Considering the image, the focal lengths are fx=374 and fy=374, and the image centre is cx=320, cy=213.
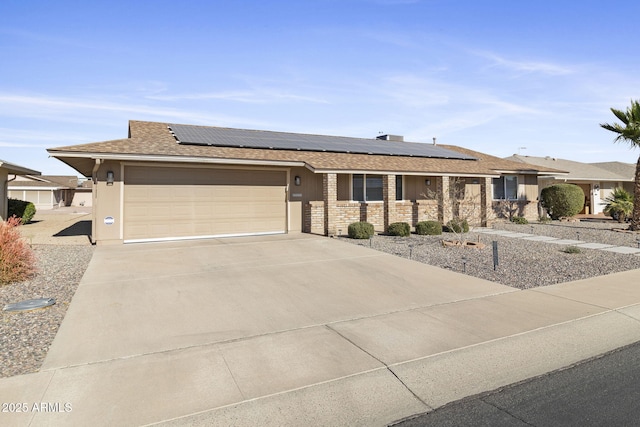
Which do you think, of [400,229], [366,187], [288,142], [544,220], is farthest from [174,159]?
[544,220]

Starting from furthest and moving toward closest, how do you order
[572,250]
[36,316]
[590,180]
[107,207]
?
1. [590,180]
2. [107,207]
3. [572,250]
4. [36,316]

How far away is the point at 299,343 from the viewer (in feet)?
16.0

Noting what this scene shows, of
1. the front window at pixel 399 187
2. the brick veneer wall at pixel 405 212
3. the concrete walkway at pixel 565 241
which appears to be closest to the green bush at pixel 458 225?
the concrete walkway at pixel 565 241

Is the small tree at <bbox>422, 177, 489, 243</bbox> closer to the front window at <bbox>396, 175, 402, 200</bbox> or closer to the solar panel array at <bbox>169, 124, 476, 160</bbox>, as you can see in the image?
the front window at <bbox>396, 175, 402, 200</bbox>

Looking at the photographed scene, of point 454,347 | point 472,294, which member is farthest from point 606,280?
point 454,347

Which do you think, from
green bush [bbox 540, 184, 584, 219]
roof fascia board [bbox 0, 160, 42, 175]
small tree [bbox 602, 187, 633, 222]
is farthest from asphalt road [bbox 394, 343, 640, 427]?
small tree [bbox 602, 187, 633, 222]

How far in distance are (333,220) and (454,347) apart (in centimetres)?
1051

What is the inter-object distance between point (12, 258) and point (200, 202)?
22.3 feet

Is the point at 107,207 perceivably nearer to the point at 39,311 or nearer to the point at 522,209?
the point at 39,311

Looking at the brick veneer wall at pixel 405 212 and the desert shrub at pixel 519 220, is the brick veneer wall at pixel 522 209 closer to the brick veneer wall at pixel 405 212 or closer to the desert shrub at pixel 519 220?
the desert shrub at pixel 519 220

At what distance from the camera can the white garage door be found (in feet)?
43.0

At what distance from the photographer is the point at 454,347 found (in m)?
4.72

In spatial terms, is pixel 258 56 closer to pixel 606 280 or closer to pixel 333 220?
pixel 333 220

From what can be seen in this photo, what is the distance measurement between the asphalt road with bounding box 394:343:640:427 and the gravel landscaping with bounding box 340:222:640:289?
401 centimetres
